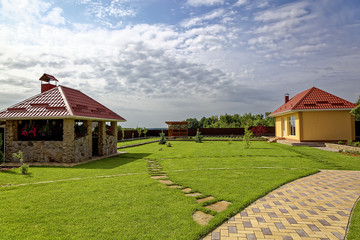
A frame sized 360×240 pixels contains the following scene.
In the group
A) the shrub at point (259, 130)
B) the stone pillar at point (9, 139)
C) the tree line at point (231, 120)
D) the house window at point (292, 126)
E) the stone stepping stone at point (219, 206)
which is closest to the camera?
the stone stepping stone at point (219, 206)

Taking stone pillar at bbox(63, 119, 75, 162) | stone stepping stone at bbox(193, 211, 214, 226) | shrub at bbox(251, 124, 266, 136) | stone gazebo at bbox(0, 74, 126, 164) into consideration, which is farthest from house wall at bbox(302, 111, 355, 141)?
stone pillar at bbox(63, 119, 75, 162)

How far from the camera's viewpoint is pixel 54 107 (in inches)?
420

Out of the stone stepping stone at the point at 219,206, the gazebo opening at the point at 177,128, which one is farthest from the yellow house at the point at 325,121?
the gazebo opening at the point at 177,128

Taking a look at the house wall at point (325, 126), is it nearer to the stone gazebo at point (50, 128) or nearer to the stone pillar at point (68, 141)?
the stone gazebo at point (50, 128)

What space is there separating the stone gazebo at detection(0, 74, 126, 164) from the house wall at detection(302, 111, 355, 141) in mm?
16754

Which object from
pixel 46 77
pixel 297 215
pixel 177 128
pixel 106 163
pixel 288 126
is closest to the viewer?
pixel 297 215

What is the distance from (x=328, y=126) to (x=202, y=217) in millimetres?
18683

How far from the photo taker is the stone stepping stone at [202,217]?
11.7 ft

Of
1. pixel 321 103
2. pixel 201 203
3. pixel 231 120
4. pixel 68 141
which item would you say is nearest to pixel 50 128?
pixel 68 141

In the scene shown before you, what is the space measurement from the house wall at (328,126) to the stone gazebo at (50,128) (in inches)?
660

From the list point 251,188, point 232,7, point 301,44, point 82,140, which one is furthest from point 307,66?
→ point 82,140

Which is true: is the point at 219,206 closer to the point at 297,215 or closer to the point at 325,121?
the point at 297,215

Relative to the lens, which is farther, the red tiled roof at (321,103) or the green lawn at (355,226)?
the red tiled roof at (321,103)

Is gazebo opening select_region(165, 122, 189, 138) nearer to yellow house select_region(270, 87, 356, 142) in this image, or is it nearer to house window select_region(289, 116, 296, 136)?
house window select_region(289, 116, 296, 136)
